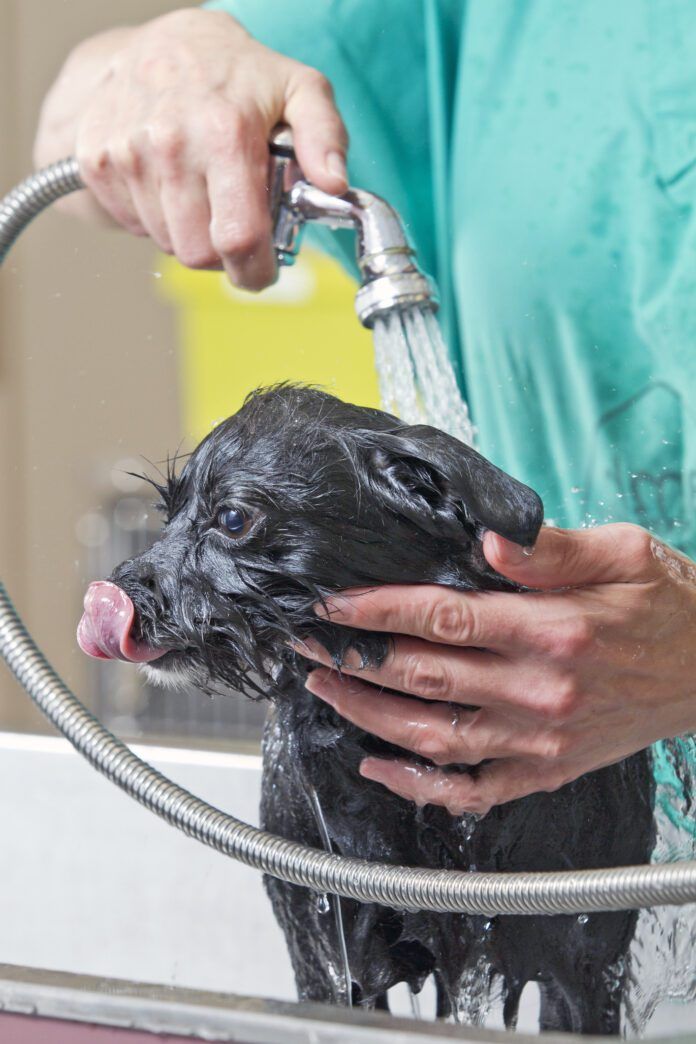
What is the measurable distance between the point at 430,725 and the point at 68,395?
0.89 m

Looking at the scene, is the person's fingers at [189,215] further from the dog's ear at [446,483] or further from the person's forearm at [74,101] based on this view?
the dog's ear at [446,483]

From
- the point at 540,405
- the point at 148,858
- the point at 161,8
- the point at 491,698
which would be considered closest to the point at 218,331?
the point at 161,8

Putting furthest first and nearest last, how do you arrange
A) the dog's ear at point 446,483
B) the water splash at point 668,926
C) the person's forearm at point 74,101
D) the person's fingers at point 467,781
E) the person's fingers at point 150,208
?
the person's forearm at point 74,101
the person's fingers at point 150,208
the water splash at point 668,926
the person's fingers at point 467,781
the dog's ear at point 446,483

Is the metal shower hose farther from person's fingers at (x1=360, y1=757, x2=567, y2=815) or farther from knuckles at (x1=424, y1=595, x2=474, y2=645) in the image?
knuckles at (x1=424, y1=595, x2=474, y2=645)

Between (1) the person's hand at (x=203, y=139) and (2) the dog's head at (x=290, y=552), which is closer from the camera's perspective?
(2) the dog's head at (x=290, y=552)

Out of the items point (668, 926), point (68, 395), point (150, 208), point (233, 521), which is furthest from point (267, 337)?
point (668, 926)

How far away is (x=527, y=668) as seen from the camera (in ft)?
2.49

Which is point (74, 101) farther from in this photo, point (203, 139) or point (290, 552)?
point (290, 552)

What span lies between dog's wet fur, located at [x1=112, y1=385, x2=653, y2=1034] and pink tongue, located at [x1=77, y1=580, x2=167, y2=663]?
0.04 feet

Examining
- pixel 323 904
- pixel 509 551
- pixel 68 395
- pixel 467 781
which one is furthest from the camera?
pixel 68 395

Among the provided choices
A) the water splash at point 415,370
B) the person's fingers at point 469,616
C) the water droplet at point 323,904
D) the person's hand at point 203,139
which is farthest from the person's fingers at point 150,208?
the water droplet at point 323,904

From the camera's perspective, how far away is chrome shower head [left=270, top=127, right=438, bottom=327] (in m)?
1.01

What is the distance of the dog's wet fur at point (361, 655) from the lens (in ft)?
2.48

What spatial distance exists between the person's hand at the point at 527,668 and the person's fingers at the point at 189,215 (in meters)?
0.47
